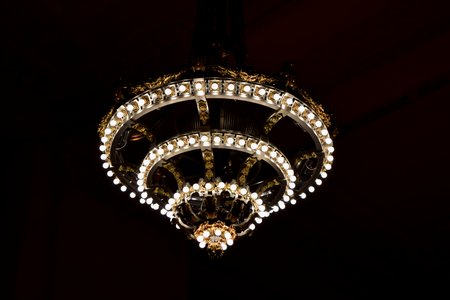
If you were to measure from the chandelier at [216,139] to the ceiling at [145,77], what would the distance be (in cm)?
82

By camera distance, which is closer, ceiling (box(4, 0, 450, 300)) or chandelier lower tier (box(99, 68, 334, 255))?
chandelier lower tier (box(99, 68, 334, 255))

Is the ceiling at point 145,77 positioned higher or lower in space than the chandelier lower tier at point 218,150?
higher

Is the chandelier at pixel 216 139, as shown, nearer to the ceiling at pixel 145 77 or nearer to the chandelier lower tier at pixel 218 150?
the chandelier lower tier at pixel 218 150

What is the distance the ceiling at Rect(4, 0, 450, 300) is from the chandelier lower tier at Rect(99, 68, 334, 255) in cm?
93

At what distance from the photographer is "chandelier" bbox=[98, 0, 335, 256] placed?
Answer: 9.95ft

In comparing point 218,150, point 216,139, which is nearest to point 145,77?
point 218,150

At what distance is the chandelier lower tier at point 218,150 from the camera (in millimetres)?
3025

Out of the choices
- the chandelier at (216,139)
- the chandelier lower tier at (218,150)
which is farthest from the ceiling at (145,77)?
the chandelier lower tier at (218,150)

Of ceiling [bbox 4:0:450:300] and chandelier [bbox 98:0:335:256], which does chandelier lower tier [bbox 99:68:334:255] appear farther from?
ceiling [bbox 4:0:450:300]

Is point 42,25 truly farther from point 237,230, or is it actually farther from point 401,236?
A: point 401,236

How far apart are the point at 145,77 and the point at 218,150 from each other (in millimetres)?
1342

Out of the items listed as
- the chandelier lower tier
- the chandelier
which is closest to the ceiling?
the chandelier

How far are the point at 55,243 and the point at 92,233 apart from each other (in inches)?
16.2

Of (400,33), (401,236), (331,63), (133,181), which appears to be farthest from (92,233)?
(401,236)
